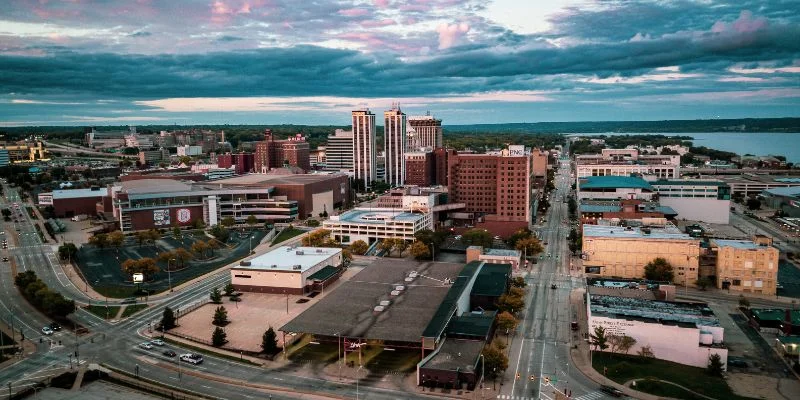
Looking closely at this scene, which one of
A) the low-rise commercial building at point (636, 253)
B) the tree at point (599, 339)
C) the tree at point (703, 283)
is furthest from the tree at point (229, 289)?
the tree at point (703, 283)

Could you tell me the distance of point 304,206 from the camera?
10706cm

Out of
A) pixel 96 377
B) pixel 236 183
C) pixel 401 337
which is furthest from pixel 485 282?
pixel 236 183

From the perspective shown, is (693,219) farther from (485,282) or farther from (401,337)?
(401,337)

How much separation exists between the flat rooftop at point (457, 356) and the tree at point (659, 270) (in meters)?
27.8

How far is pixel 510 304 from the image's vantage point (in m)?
51.2

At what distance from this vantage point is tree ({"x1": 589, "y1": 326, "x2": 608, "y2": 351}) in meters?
42.6

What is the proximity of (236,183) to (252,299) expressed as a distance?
2272 inches

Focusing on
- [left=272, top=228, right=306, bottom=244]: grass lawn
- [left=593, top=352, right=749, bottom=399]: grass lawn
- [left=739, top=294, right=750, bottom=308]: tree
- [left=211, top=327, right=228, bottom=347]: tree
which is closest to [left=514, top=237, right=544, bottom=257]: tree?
[left=739, top=294, right=750, bottom=308]: tree

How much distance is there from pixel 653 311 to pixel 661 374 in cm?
851

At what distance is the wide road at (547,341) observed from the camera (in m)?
37.7

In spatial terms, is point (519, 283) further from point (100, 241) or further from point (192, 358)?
point (100, 241)

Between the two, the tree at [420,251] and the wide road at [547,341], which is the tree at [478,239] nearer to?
the tree at [420,251]

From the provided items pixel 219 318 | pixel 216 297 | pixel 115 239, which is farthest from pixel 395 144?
pixel 219 318

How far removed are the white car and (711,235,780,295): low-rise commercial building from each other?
169 feet
